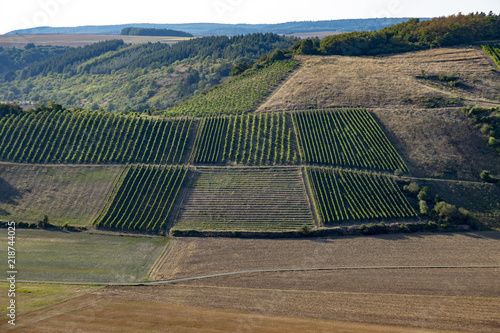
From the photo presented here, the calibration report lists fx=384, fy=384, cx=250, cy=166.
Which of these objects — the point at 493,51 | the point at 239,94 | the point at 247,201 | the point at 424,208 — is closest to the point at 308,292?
the point at 247,201

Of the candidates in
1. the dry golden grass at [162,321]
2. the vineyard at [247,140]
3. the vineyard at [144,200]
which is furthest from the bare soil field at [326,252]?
the vineyard at [247,140]

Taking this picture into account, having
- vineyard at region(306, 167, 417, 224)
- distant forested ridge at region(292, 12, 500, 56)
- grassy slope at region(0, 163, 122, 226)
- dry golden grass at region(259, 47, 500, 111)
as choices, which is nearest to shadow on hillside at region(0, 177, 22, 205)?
grassy slope at region(0, 163, 122, 226)

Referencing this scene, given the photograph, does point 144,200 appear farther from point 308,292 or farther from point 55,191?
point 308,292

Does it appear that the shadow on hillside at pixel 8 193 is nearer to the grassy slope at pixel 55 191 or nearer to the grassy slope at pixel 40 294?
the grassy slope at pixel 55 191

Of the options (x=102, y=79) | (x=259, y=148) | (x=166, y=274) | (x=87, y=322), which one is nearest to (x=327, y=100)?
(x=259, y=148)

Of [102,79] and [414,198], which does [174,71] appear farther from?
[414,198]

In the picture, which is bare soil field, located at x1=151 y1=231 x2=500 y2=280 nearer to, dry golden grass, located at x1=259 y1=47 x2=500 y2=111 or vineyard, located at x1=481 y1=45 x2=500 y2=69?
dry golden grass, located at x1=259 y1=47 x2=500 y2=111
